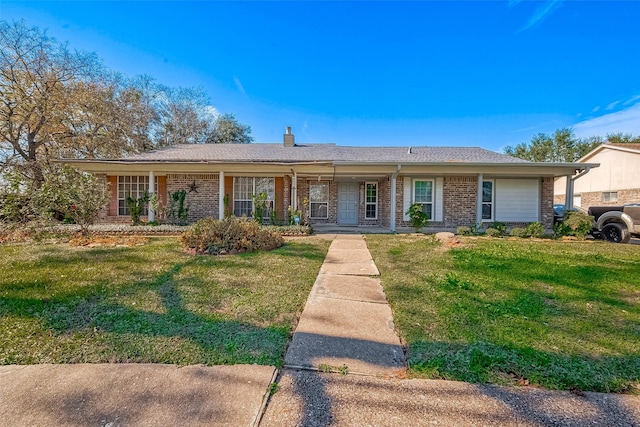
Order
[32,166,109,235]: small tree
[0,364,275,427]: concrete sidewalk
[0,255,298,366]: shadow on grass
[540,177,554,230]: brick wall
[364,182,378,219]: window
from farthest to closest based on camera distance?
1. [364,182,378,219]: window
2. [540,177,554,230]: brick wall
3. [32,166,109,235]: small tree
4. [0,255,298,366]: shadow on grass
5. [0,364,275,427]: concrete sidewalk

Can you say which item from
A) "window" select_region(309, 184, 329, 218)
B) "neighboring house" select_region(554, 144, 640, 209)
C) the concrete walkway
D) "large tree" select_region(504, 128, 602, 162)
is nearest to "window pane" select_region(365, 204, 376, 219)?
"window" select_region(309, 184, 329, 218)

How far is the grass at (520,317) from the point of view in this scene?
2.33 metres

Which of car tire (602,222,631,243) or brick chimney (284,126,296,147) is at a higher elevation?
brick chimney (284,126,296,147)

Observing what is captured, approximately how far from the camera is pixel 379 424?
1730mm

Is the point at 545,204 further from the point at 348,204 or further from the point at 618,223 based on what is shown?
the point at 348,204

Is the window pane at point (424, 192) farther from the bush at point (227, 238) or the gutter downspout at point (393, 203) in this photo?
the bush at point (227, 238)

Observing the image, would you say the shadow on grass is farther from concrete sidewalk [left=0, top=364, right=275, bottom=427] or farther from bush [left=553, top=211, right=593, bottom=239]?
bush [left=553, top=211, right=593, bottom=239]

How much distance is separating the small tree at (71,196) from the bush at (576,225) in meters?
15.4

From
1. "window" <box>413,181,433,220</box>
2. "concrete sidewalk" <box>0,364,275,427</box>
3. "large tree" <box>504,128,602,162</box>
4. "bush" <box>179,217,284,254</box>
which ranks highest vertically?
"large tree" <box>504,128,602,162</box>

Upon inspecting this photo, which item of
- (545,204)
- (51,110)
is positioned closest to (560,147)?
(545,204)

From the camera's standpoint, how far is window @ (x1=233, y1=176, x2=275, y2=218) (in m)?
13.6

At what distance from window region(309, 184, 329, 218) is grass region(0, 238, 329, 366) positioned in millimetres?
7797

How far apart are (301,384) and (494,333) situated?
2.11 meters

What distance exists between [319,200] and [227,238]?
24.2ft
